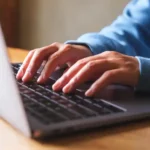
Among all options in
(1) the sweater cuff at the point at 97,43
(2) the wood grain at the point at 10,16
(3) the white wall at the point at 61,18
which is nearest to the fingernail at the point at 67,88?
(1) the sweater cuff at the point at 97,43

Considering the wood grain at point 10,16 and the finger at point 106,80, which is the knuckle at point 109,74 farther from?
the wood grain at point 10,16

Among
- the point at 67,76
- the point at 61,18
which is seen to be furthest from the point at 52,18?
the point at 67,76

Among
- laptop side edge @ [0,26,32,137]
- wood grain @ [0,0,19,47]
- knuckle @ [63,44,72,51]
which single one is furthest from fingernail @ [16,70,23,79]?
wood grain @ [0,0,19,47]

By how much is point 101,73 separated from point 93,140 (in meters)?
0.22

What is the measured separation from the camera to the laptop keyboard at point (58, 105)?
0.50 m

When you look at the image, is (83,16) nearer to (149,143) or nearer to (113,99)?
(113,99)

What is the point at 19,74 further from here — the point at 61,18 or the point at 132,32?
the point at 61,18

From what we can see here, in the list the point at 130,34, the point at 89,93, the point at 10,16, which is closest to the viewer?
the point at 89,93

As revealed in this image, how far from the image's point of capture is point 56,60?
2.43ft

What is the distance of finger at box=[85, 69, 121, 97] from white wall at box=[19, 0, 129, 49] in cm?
100

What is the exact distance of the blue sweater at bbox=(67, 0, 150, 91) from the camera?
945 millimetres

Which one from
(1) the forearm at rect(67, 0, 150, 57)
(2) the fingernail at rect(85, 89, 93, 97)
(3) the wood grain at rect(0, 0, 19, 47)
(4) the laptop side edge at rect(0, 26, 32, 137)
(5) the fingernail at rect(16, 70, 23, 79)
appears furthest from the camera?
(3) the wood grain at rect(0, 0, 19, 47)

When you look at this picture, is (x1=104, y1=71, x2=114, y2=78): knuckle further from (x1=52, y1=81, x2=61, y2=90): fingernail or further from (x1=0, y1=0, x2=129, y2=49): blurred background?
(x1=0, y1=0, x2=129, y2=49): blurred background

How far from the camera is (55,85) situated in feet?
2.11
